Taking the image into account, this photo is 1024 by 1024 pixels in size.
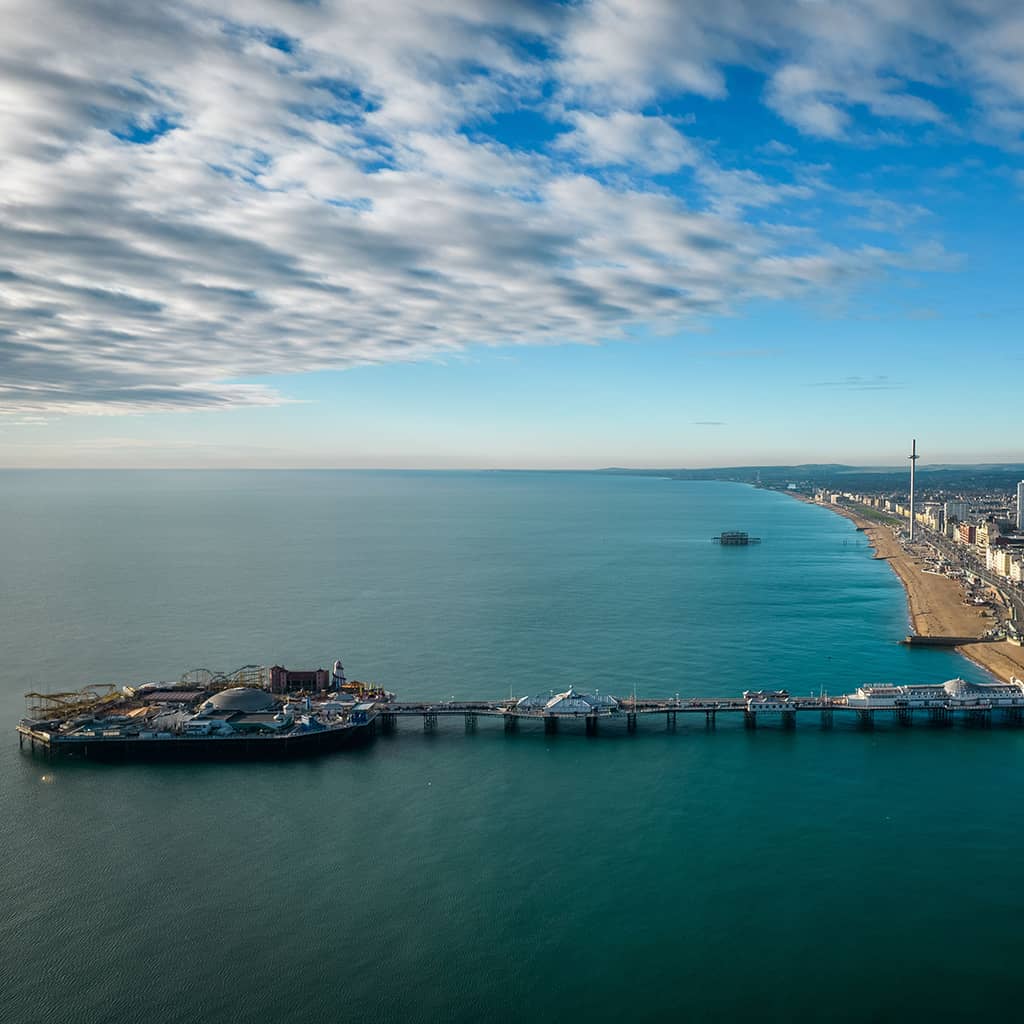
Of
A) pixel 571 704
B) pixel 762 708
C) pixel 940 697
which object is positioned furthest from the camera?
pixel 940 697

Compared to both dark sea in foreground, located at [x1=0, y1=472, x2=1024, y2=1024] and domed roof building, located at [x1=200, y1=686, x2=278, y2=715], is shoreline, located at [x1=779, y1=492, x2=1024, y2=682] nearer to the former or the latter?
dark sea in foreground, located at [x1=0, y1=472, x2=1024, y2=1024]

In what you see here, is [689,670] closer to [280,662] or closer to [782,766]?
[782,766]

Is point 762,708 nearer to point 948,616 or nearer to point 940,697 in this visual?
point 940,697

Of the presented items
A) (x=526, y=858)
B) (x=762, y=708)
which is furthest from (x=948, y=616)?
(x=526, y=858)

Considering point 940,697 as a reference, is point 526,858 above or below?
below

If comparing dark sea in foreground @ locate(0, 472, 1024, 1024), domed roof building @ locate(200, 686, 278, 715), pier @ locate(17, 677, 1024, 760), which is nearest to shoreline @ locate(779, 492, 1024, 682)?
dark sea in foreground @ locate(0, 472, 1024, 1024)

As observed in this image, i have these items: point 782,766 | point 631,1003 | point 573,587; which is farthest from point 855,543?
point 631,1003

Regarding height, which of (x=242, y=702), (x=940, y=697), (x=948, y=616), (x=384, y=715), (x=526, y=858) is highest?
(x=948, y=616)

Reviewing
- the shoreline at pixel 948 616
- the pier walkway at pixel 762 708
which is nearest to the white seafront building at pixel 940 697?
the pier walkway at pixel 762 708
